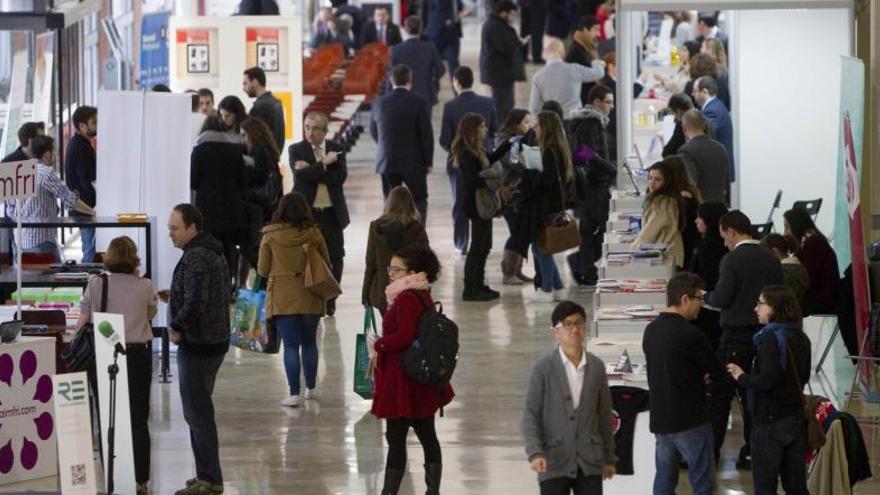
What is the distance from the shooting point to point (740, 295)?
9.83m

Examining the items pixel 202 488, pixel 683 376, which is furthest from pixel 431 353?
pixel 202 488

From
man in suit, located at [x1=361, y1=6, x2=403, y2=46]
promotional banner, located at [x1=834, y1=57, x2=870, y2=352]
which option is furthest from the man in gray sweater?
man in suit, located at [x1=361, y1=6, x2=403, y2=46]

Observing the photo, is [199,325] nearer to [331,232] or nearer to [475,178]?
[331,232]

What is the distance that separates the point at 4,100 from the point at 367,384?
21.8 feet

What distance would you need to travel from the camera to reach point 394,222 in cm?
1142

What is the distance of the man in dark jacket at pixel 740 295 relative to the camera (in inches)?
386

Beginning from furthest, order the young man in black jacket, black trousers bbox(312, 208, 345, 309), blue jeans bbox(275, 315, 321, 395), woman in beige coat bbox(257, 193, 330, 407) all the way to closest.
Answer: black trousers bbox(312, 208, 345, 309)
blue jeans bbox(275, 315, 321, 395)
woman in beige coat bbox(257, 193, 330, 407)
the young man in black jacket

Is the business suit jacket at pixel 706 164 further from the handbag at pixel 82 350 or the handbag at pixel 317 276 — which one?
the handbag at pixel 82 350

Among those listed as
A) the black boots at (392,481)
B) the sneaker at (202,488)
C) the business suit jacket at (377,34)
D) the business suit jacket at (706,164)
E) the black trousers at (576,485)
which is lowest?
the sneaker at (202,488)

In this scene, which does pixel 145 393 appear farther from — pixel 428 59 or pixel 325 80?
pixel 325 80

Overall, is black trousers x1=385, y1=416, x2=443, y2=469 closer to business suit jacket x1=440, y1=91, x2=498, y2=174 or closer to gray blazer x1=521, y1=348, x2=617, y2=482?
gray blazer x1=521, y1=348, x2=617, y2=482

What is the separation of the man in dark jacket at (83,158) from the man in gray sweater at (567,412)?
6.79m

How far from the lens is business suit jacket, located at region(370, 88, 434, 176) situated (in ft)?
54.0

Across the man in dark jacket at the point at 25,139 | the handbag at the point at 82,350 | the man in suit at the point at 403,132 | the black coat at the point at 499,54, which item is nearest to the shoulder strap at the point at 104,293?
the handbag at the point at 82,350
